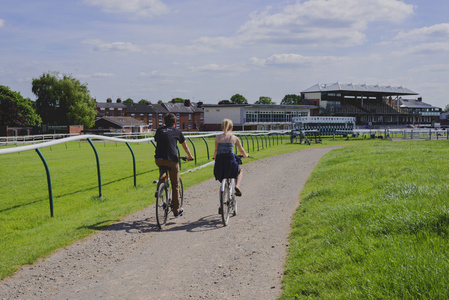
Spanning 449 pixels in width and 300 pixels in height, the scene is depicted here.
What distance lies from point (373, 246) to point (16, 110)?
7991cm

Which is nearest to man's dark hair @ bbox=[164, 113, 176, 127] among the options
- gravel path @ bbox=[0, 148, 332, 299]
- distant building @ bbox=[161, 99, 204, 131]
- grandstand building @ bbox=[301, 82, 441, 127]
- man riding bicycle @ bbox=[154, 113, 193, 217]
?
man riding bicycle @ bbox=[154, 113, 193, 217]

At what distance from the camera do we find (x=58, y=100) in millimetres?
85688

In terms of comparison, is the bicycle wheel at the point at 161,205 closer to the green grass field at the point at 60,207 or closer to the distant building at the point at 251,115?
the green grass field at the point at 60,207

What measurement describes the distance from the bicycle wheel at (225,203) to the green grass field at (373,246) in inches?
46.1

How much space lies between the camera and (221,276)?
489 centimetres

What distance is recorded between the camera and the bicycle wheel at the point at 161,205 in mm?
7084

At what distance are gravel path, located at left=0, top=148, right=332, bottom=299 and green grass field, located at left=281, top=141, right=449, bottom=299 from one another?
0.32m

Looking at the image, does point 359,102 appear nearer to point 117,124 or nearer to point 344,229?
point 117,124

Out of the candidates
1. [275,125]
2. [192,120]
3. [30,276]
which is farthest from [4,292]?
[192,120]

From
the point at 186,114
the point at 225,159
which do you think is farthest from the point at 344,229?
the point at 186,114

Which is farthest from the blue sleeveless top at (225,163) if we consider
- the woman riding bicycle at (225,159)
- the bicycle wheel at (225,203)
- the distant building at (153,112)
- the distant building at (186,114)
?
the distant building at (186,114)

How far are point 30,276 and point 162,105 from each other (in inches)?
4403

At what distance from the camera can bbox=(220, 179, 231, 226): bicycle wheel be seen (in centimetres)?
711

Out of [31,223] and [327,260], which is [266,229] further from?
[31,223]
